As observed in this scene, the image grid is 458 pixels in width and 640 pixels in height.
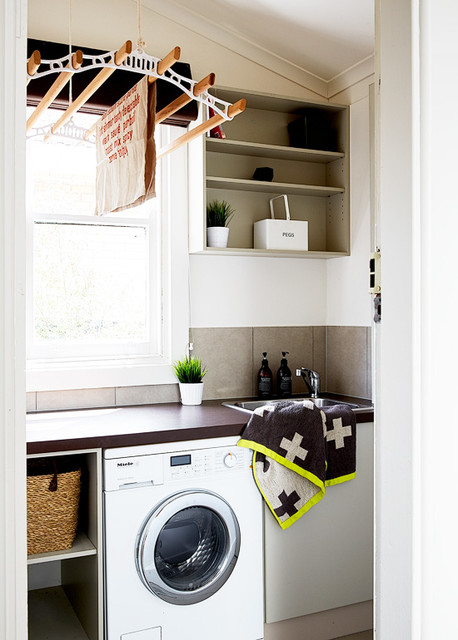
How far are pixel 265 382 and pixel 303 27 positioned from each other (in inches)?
69.9

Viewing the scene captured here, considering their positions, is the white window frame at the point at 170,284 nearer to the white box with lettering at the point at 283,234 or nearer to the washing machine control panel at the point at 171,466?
the white box with lettering at the point at 283,234

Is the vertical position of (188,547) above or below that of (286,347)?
below

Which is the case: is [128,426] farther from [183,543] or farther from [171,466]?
[183,543]

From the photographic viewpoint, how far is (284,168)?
3.63m

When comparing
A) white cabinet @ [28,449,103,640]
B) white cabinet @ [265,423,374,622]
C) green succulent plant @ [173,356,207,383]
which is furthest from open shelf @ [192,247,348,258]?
white cabinet @ [28,449,103,640]

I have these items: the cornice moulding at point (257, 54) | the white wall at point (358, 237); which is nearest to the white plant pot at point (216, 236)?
the white wall at point (358, 237)

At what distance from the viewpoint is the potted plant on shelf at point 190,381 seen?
3188 millimetres

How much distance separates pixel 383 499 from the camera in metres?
1.23

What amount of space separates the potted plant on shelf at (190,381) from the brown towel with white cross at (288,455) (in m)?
0.58

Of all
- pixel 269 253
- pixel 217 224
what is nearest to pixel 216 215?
pixel 217 224

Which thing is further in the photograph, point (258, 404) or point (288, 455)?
point (258, 404)
